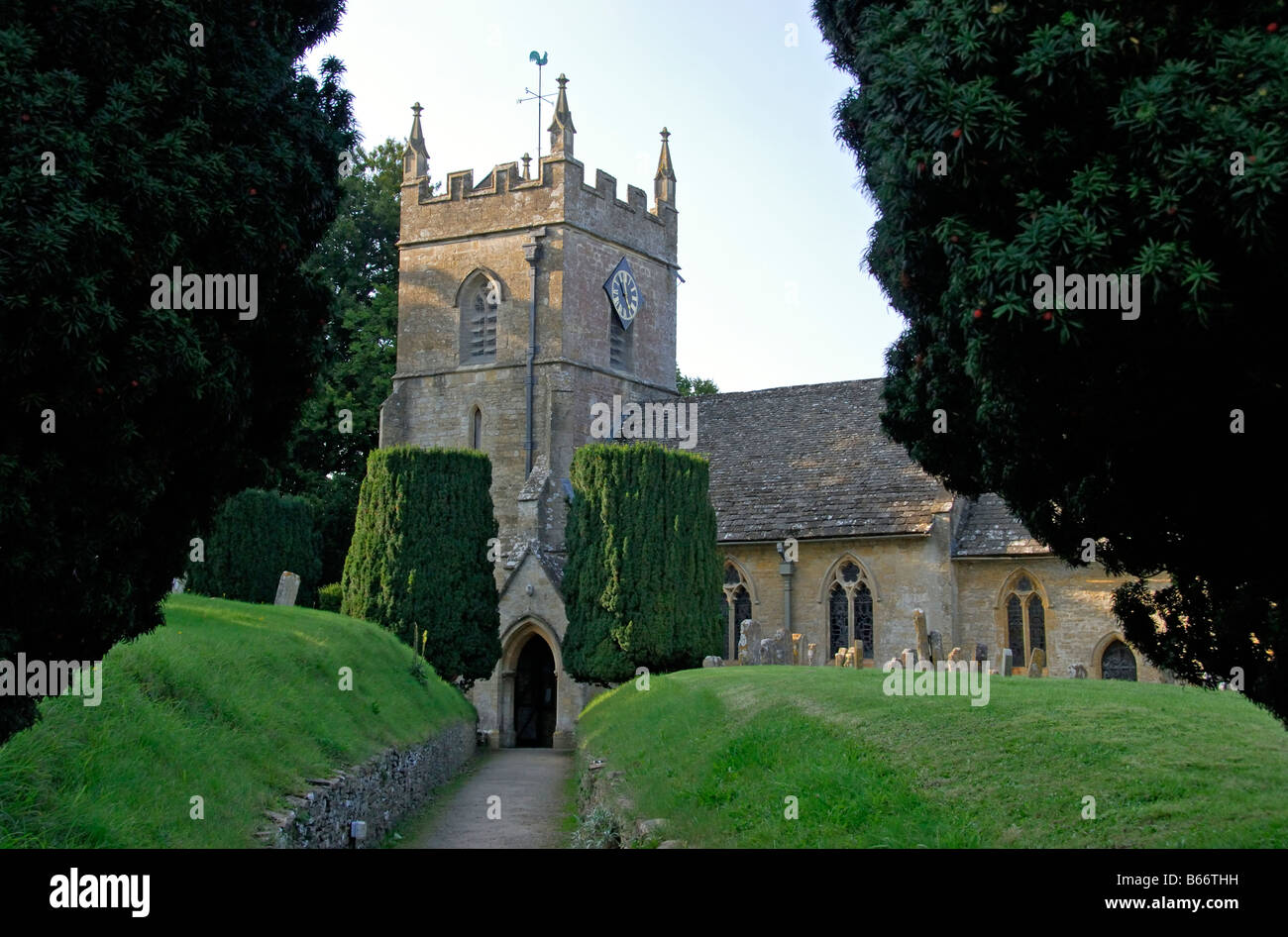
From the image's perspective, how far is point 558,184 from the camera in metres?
30.6

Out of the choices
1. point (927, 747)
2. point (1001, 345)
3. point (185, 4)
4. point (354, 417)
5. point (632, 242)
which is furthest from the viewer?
point (354, 417)

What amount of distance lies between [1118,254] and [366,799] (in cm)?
927

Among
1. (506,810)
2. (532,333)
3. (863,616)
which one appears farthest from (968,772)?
(532,333)

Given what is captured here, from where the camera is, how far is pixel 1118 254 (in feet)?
19.3

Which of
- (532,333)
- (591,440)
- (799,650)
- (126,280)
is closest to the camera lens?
(126,280)

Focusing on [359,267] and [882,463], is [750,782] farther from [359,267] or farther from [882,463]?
[359,267]

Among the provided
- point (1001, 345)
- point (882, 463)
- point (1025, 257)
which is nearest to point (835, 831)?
point (1001, 345)

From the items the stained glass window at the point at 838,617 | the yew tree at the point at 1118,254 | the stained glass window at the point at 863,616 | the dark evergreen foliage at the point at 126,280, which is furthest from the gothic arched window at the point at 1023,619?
the dark evergreen foliage at the point at 126,280

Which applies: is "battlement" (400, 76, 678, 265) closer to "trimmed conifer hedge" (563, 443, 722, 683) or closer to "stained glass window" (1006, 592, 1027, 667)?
"trimmed conifer hedge" (563, 443, 722, 683)

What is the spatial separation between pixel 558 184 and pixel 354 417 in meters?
10.5

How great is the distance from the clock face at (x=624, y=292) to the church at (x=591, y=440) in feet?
0.21

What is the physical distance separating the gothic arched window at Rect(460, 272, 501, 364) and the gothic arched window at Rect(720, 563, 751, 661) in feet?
27.5

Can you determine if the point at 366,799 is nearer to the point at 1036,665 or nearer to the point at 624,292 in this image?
the point at 1036,665

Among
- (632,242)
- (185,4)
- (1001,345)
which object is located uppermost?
(632,242)
